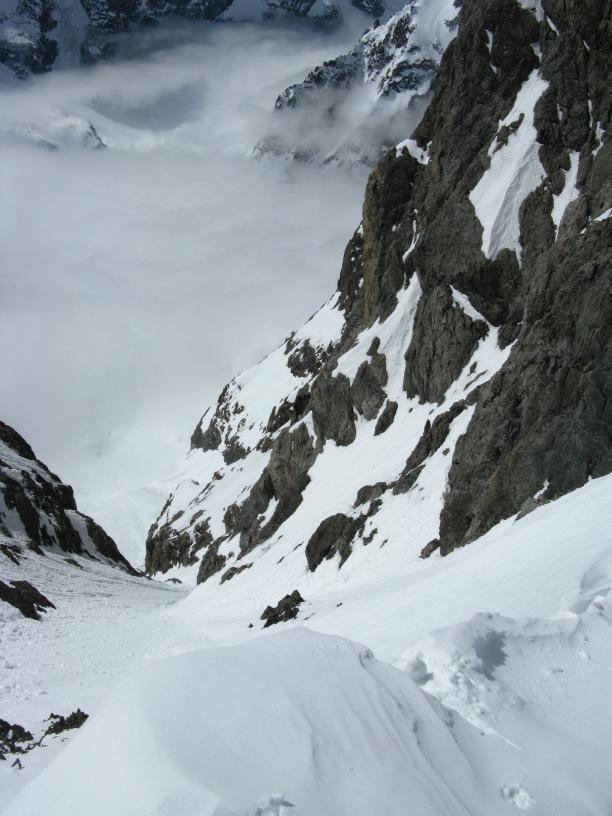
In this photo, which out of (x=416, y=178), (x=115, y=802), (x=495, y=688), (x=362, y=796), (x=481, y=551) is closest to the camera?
(x=115, y=802)

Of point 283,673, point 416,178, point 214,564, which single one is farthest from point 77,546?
point 283,673

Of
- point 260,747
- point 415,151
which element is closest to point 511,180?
point 415,151

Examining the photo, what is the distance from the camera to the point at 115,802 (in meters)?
4.79

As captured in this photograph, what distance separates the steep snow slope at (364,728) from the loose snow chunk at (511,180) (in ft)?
118

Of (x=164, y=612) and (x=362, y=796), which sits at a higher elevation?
(x=164, y=612)

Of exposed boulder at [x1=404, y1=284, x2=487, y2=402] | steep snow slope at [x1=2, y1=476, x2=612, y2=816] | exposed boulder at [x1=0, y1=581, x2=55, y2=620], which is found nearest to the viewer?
steep snow slope at [x1=2, y1=476, x2=612, y2=816]

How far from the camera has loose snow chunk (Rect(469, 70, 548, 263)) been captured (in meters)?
41.9

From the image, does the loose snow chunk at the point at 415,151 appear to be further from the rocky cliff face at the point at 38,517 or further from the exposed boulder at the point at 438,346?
the rocky cliff face at the point at 38,517

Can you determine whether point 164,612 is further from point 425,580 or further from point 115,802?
point 115,802

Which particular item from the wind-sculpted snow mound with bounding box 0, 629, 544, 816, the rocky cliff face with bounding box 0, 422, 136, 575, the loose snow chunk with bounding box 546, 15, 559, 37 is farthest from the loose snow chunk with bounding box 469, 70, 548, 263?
the wind-sculpted snow mound with bounding box 0, 629, 544, 816

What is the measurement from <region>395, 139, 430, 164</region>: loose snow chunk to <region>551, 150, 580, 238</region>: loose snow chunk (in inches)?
719

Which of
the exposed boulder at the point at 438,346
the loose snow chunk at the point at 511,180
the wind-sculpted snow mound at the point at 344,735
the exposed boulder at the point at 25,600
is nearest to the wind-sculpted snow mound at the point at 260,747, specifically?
the wind-sculpted snow mound at the point at 344,735

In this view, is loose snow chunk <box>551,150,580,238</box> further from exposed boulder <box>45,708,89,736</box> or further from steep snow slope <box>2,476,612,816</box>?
exposed boulder <box>45,708,89,736</box>

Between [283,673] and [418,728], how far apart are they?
1.38m
